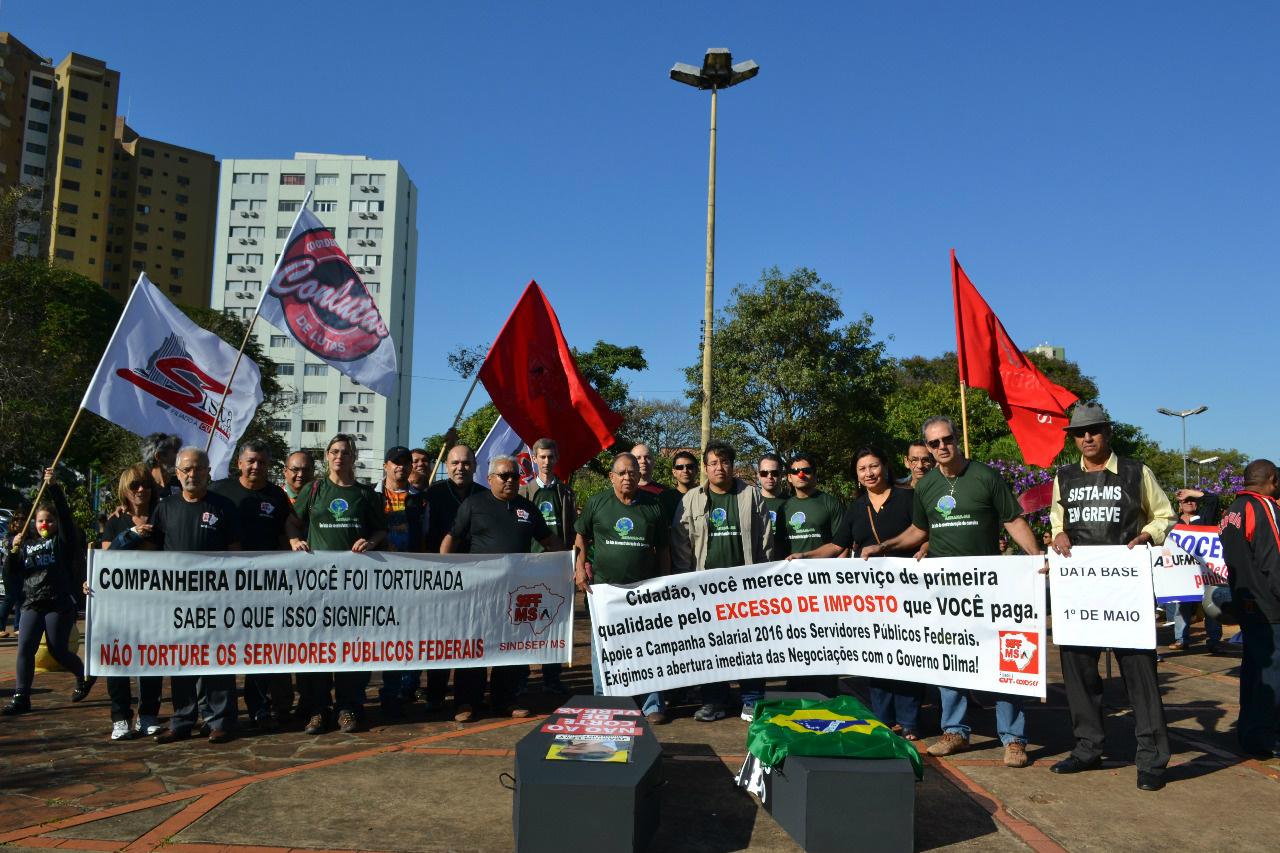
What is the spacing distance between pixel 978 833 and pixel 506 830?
7.41 ft

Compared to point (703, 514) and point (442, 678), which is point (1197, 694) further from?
point (442, 678)

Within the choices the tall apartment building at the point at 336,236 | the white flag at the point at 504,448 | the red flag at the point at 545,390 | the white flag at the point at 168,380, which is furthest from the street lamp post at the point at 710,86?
the tall apartment building at the point at 336,236

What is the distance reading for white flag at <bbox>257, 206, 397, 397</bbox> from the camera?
877 cm

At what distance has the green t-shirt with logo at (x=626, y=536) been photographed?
659 centimetres

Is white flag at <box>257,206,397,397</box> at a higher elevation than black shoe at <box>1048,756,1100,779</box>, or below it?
higher

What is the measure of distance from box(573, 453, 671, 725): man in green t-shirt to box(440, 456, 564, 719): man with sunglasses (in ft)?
1.65

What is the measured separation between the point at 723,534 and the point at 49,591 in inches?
210

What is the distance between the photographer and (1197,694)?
809 centimetres

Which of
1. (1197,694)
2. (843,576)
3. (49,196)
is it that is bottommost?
(1197,694)

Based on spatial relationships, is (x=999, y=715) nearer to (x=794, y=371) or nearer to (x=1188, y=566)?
(x=1188, y=566)

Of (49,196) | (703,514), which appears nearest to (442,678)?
(703,514)

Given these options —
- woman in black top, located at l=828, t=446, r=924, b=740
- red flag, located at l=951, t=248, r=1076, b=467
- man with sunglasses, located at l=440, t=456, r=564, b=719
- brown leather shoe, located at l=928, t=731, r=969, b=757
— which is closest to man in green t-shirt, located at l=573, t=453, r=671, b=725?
man with sunglasses, located at l=440, t=456, r=564, b=719

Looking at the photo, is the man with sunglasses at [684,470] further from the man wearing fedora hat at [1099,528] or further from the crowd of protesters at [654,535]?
the man wearing fedora hat at [1099,528]

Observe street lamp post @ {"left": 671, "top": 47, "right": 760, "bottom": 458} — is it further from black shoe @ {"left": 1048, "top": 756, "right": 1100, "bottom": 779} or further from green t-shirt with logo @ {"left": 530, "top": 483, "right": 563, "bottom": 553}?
black shoe @ {"left": 1048, "top": 756, "right": 1100, "bottom": 779}
